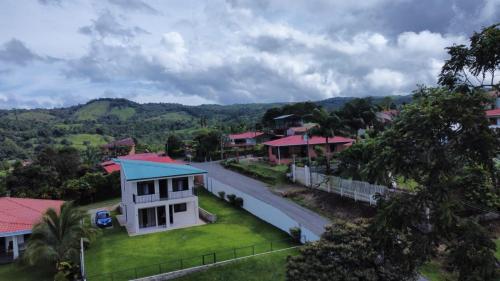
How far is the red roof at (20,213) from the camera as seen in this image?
26016 mm

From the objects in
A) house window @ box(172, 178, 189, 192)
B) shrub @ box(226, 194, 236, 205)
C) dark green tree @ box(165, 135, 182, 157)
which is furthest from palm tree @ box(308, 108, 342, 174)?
dark green tree @ box(165, 135, 182, 157)

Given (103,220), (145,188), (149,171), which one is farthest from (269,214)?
(103,220)

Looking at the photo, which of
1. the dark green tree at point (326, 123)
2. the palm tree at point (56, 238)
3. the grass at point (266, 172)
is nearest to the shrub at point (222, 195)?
the grass at point (266, 172)

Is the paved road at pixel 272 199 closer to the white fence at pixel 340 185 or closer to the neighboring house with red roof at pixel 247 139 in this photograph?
the white fence at pixel 340 185

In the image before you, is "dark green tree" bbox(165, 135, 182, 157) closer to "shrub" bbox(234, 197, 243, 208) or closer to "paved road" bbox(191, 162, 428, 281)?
"paved road" bbox(191, 162, 428, 281)

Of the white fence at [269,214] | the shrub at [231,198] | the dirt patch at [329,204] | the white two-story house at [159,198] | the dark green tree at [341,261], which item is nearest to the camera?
the dark green tree at [341,261]

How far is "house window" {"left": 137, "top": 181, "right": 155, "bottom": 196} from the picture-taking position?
3117 centimetres

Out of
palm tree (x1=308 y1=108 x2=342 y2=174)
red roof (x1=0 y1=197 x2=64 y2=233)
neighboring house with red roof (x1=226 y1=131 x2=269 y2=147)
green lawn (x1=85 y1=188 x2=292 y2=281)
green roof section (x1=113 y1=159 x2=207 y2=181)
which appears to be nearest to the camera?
green lawn (x1=85 y1=188 x2=292 y2=281)

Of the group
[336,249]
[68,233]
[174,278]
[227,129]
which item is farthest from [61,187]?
[227,129]

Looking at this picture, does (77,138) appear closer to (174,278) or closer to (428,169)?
(174,278)

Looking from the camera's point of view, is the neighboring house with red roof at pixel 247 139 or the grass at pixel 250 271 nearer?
the grass at pixel 250 271

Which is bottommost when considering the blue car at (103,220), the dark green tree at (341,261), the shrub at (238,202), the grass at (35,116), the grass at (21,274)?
the grass at (21,274)

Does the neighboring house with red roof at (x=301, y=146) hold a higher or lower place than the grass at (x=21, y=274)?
higher

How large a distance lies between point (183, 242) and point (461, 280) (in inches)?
802
